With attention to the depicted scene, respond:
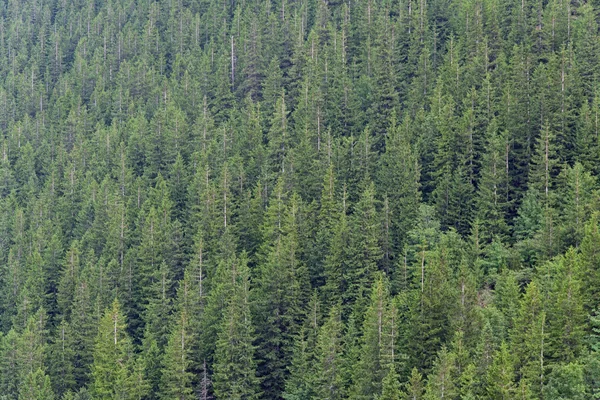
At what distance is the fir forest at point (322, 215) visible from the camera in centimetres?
5831

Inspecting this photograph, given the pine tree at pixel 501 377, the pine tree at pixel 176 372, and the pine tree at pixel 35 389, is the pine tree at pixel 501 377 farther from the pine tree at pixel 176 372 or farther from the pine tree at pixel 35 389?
the pine tree at pixel 35 389

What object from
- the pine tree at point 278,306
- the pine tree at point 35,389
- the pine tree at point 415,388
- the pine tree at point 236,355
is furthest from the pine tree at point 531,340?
the pine tree at point 35,389

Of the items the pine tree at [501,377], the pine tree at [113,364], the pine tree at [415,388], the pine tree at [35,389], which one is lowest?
the pine tree at [35,389]

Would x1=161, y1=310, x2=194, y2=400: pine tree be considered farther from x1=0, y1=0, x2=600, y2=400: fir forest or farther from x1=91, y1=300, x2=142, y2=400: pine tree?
x1=91, y1=300, x2=142, y2=400: pine tree

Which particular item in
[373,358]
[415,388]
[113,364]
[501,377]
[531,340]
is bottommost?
[113,364]

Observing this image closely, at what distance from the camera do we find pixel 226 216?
278 feet

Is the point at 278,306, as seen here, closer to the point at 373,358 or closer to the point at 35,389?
the point at 373,358

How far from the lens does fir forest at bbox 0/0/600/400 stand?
5831 cm

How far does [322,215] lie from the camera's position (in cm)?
7894

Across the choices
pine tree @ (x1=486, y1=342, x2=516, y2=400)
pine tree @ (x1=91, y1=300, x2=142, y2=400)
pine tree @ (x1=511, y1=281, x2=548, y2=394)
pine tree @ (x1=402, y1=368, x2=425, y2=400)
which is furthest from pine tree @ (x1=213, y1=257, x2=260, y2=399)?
pine tree @ (x1=511, y1=281, x2=548, y2=394)

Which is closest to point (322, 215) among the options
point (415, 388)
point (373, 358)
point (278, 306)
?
point (278, 306)

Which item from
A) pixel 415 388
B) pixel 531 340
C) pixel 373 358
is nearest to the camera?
pixel 415 388

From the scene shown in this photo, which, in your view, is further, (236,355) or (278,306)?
(278,306)

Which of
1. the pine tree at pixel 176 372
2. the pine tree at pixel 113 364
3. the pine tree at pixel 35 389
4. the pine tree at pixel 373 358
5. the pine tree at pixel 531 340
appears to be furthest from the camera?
the pine tree at pixel 35 389
